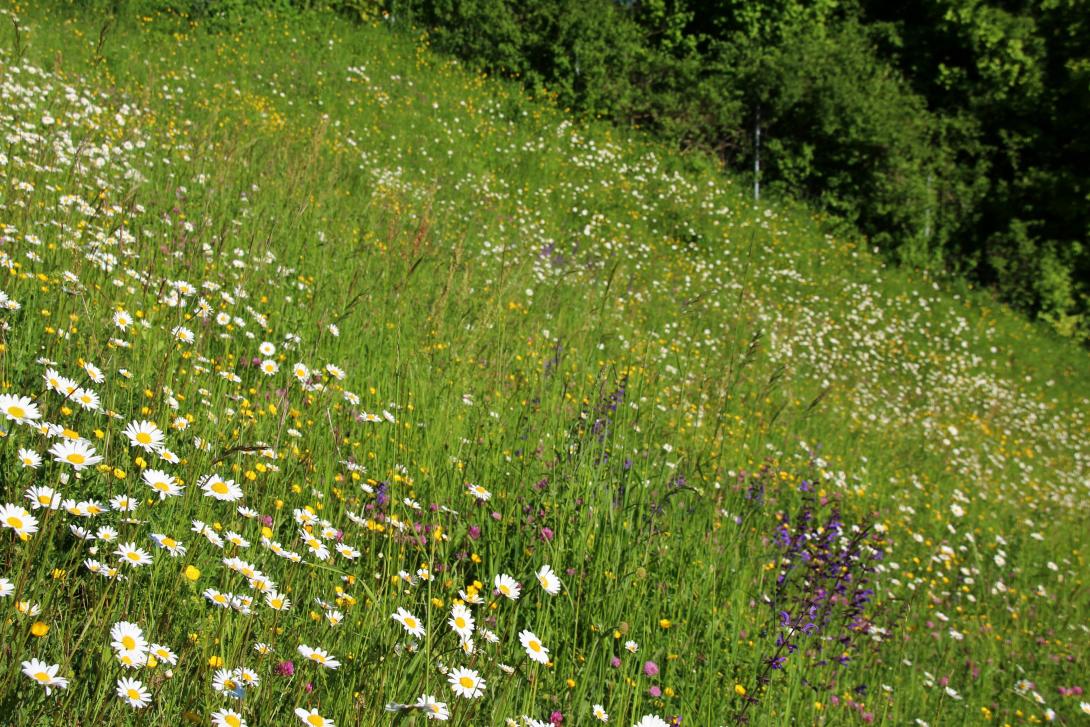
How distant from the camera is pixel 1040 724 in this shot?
350 centimetres

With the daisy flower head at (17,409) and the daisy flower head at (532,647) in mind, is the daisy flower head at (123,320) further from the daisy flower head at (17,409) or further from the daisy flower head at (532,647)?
the daisy flower head at (532,647)

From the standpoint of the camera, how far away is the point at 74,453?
1494 mm

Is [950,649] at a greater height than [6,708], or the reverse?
[6,708]

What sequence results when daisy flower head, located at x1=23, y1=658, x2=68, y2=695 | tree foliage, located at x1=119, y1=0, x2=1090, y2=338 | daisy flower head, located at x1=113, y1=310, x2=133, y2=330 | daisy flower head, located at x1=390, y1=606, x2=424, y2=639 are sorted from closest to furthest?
daisy flower head, located at x1=23, y1=658, x2=68, y2=695 < daisy flower head, located at x1=390, y1=606, x2=424, y2=639 < daisy flower head, located at x1=113, y1=310, x2=133, y2=330 < tree foliage, located at x1=119, y1=0, x2=1090, y2=338

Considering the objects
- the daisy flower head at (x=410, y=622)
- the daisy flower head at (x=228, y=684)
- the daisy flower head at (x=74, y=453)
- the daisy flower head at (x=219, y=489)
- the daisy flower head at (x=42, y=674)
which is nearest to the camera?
the daisy flower head at (x=42, y=674)

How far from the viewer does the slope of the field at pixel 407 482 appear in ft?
5.28

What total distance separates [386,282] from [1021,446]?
792 cm

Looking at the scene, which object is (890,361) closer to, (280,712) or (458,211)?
(458,211)

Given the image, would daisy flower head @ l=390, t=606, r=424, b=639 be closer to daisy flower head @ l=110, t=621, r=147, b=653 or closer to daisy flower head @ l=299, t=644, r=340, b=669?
daisy flower head @ l=299, t=644, r=340, b=669

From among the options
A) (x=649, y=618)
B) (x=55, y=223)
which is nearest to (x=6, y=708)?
(x=649, y=618)

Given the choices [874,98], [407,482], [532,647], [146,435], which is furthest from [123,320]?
[874,98]

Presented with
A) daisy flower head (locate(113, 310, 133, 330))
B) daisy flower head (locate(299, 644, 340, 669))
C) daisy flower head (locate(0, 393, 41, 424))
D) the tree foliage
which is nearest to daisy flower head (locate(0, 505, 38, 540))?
daisy flower head (locate(0, 393, 41, 424))

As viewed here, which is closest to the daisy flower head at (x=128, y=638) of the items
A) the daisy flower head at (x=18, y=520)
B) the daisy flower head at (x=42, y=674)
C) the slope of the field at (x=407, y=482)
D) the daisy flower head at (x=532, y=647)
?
the slope of the field at (x=407, y=482)

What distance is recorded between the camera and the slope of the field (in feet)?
5.28
